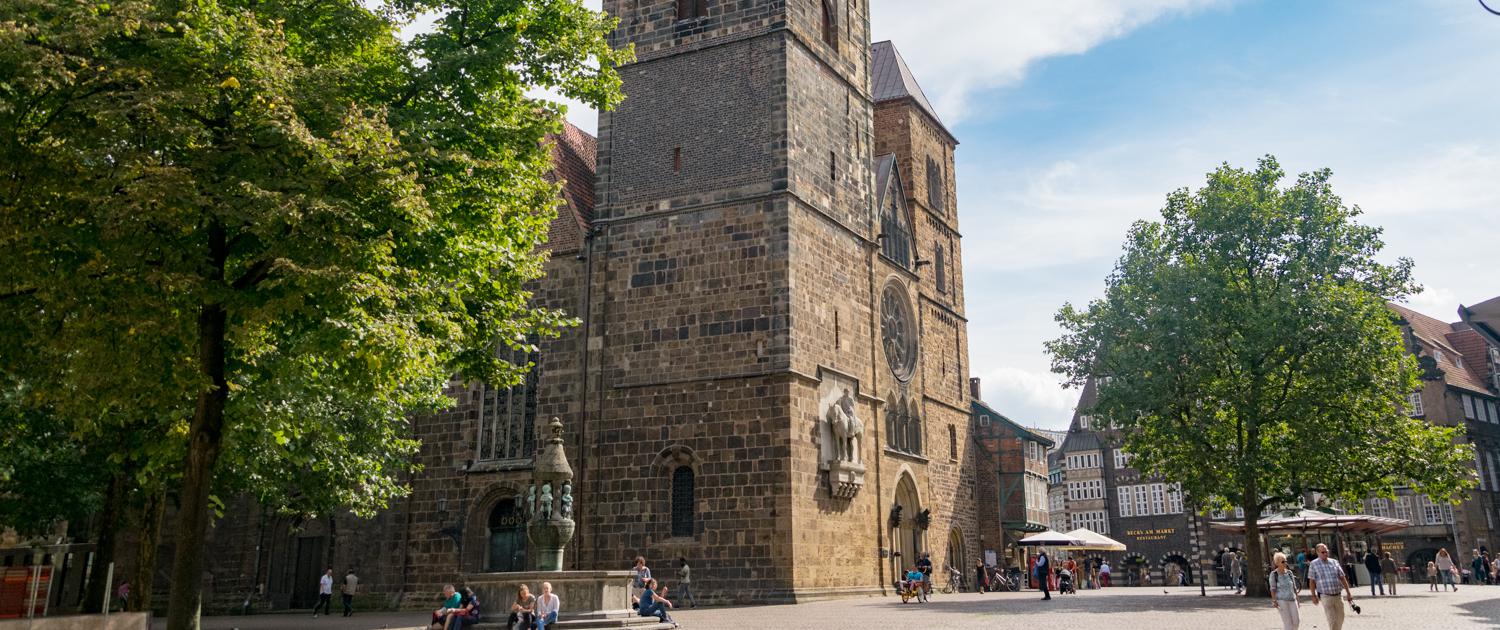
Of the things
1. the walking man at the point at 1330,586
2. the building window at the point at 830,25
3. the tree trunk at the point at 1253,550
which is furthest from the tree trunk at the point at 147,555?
the tree trunk at the point at 1253,550

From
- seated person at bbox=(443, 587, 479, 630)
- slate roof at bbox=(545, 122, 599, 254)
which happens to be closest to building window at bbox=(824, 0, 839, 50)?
slate roof at bbox=(545, 122, 599, 254)

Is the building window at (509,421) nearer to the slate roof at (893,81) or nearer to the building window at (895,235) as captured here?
the building window at (895,235)

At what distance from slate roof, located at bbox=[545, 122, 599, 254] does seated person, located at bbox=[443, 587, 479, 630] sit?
9929 millimetres

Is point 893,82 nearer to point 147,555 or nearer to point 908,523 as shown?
point 908,523

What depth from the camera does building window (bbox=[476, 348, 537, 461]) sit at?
2814 cm

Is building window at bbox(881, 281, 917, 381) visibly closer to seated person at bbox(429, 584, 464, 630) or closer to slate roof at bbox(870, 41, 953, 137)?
slate roof at bbox(870, 41, 953, 137)

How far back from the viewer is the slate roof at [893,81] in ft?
135

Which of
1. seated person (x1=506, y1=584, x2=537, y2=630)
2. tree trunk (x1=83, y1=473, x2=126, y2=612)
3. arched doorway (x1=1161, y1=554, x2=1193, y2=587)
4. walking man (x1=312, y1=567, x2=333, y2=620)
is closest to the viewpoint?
seated person (x1=506, y1=584, x2=537, y2=630)

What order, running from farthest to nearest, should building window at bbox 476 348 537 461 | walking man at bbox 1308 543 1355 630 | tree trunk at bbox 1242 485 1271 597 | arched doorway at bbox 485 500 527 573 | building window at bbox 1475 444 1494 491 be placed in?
building window at bbox 1475 444 1494 491
building window at bbox 476 348 537 461
arched doorway at bbox 485 500 527 573
tree trunk at bbox 1242 485 1271 597
walking man at bbox 1308 543 1355 630

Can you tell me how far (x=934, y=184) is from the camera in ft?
138

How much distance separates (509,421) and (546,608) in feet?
42.7

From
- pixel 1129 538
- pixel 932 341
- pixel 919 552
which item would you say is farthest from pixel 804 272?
pixel 1129 538

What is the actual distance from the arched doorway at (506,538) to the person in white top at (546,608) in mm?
11528

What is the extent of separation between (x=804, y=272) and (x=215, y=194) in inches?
637
